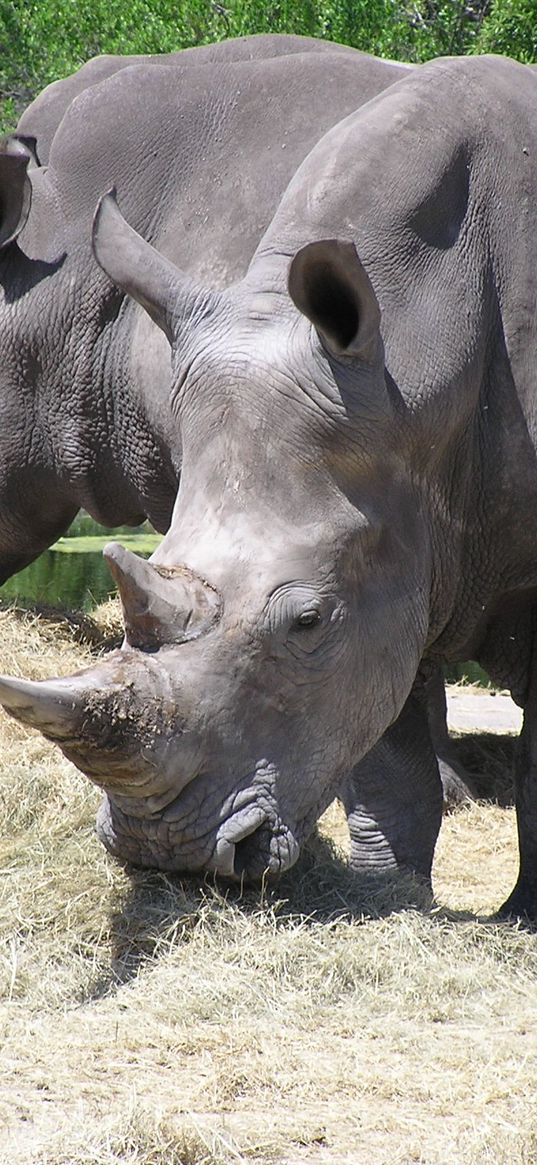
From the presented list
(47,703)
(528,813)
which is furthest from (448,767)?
(47,703)

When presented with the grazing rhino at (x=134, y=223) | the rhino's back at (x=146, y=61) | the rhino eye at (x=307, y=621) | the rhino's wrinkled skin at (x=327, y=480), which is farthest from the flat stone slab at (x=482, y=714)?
the rhino eye at (x=307, y=621)

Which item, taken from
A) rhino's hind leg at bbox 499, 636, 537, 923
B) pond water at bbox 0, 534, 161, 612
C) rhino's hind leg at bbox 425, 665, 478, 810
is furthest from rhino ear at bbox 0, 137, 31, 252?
pond water at bbox 0, 534, 161, 612

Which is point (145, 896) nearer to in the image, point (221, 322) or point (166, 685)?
point (166, 685)

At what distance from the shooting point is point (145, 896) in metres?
4.72

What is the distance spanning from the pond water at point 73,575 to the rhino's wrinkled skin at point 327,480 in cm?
647

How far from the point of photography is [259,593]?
4.58m

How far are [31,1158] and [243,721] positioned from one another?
139 cm

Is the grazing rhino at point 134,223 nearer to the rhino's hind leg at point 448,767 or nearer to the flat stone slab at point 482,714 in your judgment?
the rhino's hind leg at point 448,767

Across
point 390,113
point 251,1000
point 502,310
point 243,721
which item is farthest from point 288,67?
point 251,1000

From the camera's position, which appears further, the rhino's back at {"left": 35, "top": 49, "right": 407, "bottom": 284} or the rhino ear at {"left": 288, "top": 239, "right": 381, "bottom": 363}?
the rhino's back at {"left": 35, "top": 49, "right": 407, "bottom": 284}

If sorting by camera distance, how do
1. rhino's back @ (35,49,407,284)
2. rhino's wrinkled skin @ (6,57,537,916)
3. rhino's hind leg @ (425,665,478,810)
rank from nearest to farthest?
rhino's wrinkled skin @ (6,57,537,916)
rhino's back @ (35,49,407,284)
rhino's hind leg @ (425,665,478,810)

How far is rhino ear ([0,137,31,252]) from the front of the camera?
22.1ft

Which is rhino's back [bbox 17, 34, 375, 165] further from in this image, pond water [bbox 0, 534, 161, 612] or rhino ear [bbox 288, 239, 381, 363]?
pond water [bbox 0, 534, 161, 612]

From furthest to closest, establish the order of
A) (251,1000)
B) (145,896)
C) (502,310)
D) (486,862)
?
(486,862), (502,310), (145,896), (251,1000)
